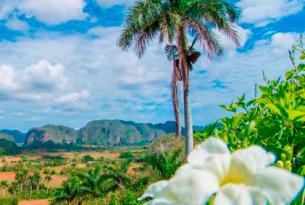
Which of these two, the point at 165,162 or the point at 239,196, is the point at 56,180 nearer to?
the point at 165,162

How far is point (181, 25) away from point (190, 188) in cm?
1437

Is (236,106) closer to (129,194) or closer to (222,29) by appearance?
(222,29)

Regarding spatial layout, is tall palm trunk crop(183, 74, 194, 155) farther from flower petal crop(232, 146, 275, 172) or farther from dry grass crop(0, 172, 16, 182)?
dry grass crop(0, 172, 16, 182)

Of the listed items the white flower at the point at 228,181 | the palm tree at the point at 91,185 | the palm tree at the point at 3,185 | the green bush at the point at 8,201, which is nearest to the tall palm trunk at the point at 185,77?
the white flower at the point at 228,181

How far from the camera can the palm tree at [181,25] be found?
1464cm

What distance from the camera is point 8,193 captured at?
2522 inches

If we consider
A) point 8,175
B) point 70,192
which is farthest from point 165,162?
point 8,175

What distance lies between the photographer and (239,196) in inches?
28.8

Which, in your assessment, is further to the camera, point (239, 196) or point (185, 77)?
point (185, 77)

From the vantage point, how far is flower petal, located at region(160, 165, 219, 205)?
703 millimetres

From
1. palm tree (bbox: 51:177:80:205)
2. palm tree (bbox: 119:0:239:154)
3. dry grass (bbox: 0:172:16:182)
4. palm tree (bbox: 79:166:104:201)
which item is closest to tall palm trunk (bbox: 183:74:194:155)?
palm tree (bbox: 119:0:239:154)

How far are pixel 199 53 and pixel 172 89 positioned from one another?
57.6 inches

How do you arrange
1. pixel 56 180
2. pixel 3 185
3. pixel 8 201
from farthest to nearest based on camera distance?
pixel 56 180
pixel 3 185
pixel 8 201

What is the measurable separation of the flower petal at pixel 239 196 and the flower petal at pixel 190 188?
1 centimetres
